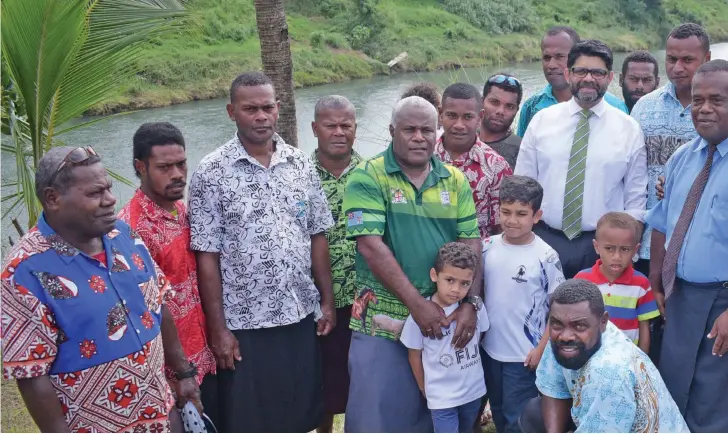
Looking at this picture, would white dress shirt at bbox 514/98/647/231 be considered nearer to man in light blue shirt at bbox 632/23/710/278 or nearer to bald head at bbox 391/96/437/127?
man in light blue shirt at bbox 632/23/710/278

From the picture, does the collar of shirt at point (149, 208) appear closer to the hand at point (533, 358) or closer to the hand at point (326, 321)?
the hand at point (326, 321)

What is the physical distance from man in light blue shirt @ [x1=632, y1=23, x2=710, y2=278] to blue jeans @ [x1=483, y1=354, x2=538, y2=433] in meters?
0.99

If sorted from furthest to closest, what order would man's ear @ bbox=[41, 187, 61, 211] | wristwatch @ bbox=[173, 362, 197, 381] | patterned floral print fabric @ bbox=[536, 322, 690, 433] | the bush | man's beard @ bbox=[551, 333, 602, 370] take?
the bush < wristwatch @ bbox=[173, 362, 197, 381] < man's beard @ bbox=[551, 333, 602, 370] < patterned floral print fabric @ bbox=[536, 322, 690, 433] < man's ear @ bbox=[41, 187, 61, 211]

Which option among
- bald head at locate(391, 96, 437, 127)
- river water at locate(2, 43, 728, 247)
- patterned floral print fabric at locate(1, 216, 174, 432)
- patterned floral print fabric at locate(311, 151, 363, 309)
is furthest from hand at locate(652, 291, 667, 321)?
river water at locate(2, 43, 728, 247)

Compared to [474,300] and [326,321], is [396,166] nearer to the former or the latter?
[474,300]

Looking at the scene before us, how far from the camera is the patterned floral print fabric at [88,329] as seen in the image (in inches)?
98.6

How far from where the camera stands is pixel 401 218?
3.37 m

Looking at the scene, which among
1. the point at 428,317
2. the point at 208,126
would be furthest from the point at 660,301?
the point at 208,126

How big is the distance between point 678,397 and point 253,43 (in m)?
25.0

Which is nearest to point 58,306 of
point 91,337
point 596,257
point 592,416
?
point 91,337

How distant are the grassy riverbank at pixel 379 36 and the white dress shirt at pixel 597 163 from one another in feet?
48.9

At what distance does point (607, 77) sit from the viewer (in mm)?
3971

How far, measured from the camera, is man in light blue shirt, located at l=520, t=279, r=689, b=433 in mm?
2885

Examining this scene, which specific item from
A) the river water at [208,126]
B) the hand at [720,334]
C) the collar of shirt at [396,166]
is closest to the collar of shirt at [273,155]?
the collar of shirt at [396,166]
